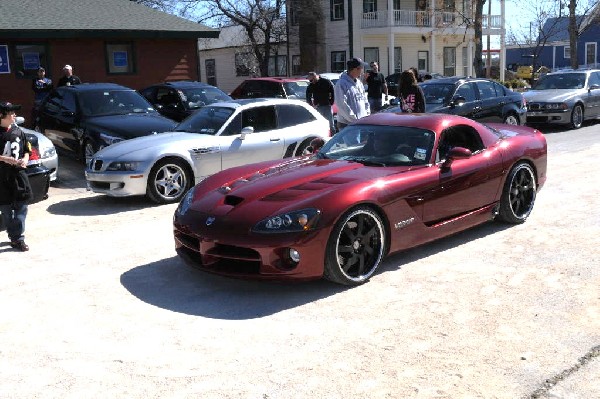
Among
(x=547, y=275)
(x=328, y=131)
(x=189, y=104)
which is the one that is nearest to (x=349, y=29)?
(x=189, y=104)

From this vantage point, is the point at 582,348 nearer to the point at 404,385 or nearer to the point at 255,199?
the point at 404,385

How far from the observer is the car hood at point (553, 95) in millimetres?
16847

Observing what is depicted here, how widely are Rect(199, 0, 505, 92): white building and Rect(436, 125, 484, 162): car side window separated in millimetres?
28550

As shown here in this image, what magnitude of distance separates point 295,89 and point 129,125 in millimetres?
6154

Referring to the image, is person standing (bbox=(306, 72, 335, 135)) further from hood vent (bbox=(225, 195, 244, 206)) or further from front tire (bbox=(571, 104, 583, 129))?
front tire (bbox=(571, 104, 583, 129))

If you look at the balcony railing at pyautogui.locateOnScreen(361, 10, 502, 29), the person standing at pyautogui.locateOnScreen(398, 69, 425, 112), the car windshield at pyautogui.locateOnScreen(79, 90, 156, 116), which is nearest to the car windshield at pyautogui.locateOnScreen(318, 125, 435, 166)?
the person standing at pyautogui.locateOnScreen(398, 69, 425, 112)

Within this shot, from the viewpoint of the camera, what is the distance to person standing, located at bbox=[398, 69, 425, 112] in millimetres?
10906

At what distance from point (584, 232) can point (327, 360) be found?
3.88m

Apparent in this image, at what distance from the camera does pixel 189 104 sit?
14039 mm

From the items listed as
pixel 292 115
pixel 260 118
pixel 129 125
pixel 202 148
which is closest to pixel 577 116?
pixel 292 115

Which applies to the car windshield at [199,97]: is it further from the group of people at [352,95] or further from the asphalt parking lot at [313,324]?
the asphalt parking lot at [313,324]

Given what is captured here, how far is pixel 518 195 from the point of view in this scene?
6934 millimetres

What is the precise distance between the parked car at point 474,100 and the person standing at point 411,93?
84.3 inches

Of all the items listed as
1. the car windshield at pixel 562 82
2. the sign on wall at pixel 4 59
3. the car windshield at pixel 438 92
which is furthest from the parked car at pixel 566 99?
the sign on wall at pixel 4 59
